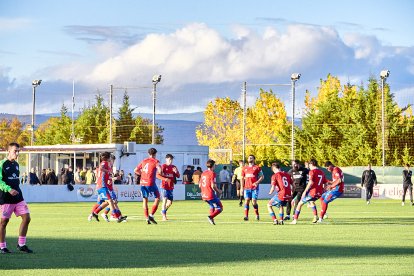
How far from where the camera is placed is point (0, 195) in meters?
18.3

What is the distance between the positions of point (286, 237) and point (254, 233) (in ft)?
5.33

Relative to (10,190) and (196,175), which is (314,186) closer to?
(10,190)

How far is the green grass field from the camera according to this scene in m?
16.0

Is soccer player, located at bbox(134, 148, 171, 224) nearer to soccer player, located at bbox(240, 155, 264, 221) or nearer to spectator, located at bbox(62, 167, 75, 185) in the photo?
soccer player, located at bbox(240, 155, 264, 221)

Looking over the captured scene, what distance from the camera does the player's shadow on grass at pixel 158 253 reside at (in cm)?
1684

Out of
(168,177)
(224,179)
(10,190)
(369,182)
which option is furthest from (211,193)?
(224,179)

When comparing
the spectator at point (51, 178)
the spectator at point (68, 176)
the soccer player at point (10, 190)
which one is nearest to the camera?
the soccer player at point (10, 190)

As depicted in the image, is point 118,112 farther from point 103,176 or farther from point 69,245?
point 69,245

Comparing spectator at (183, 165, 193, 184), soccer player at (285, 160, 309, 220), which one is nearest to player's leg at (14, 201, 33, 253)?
soccer player at (285, 160, 309, 220)

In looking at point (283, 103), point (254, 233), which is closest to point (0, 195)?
point (254, 233)

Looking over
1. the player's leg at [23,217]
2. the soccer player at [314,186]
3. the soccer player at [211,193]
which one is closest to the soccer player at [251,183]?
the soccer player at [314,186]

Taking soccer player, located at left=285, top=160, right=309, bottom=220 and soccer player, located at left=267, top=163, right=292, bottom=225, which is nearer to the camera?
soccer player, located at left=267, top=163, right=292, bottom=225

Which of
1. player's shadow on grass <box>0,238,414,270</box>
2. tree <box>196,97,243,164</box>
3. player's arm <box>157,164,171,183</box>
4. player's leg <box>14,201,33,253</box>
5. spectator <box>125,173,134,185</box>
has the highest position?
tree <box>196,97,243,164</box>

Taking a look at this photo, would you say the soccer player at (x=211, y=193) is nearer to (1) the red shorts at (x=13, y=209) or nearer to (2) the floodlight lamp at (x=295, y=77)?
(1) the red shorts at (x=13, y=209)
